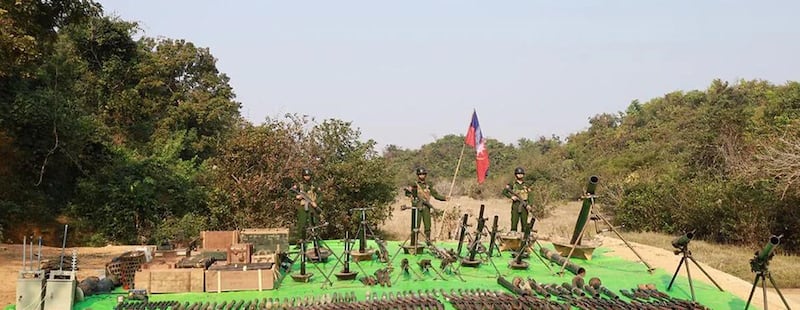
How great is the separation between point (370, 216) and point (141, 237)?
18.9ft

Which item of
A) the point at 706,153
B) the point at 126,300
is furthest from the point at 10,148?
the point at 706,153


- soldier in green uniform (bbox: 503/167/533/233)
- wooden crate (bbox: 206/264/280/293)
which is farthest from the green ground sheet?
soldier in green uniform (bbox: 503/167/533/233)

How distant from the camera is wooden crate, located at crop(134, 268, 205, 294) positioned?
872cm

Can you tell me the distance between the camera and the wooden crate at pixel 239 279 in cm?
884

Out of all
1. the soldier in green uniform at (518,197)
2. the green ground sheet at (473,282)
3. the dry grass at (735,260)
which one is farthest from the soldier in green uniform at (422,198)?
the dry grass at (735,260)

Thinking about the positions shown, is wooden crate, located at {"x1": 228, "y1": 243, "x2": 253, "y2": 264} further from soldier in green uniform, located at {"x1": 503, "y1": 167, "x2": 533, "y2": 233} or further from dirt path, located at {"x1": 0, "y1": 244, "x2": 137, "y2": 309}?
soldier in green uniform, located at {"x1": 503, "y1": 167, "x2": 533, "y2": 233}

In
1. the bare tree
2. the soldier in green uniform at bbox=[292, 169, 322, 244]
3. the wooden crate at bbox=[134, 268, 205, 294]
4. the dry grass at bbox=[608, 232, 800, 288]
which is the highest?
the bare tree

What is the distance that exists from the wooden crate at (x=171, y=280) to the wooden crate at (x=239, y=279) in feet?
0.43

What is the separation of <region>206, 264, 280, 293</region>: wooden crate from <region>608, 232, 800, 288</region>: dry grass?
8795mm

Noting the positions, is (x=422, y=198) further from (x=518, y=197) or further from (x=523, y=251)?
(x=523, y=251)

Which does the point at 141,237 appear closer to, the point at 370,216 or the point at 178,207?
the point at 178,207

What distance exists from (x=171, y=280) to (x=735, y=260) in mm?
11114

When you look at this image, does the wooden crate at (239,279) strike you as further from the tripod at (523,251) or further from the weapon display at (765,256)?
the weapon display at (765,256)

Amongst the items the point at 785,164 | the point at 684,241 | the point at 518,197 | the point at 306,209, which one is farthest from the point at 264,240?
the point at 785,164
